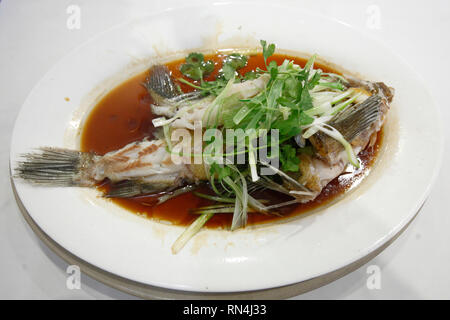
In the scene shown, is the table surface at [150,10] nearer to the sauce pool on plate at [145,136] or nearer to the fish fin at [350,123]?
the sauce pool on plate at [145,136]

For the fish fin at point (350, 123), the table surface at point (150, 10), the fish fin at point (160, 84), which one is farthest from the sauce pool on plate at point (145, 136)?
the table surface at point (150, 10)

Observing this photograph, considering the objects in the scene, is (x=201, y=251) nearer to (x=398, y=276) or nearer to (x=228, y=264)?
(x=228, y=264)

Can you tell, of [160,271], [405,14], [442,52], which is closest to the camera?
[160,271]

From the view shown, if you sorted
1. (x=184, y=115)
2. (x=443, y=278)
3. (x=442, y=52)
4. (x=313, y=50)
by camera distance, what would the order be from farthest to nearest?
(x=442, y=52), (x=313, y=50), (x=184, y=115), (x=443, y=278)

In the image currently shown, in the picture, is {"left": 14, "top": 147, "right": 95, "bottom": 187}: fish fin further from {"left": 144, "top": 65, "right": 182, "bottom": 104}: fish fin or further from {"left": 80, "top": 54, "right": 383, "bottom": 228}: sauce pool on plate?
{"left": 144, "top": 65, "right": 182, "bottom": 104}: fish fin

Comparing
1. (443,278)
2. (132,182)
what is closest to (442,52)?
(443,278)

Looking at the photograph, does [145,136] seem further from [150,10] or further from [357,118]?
[150,10]
